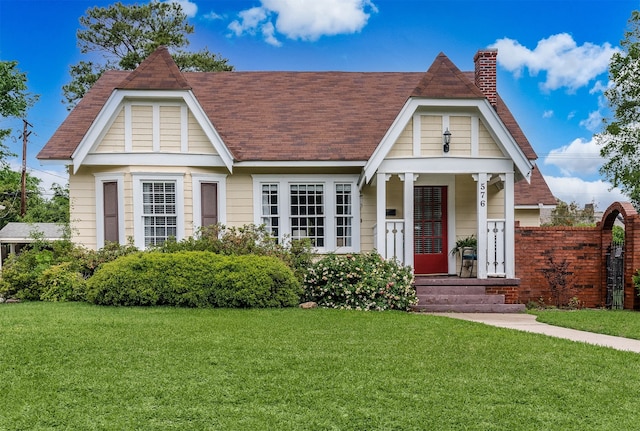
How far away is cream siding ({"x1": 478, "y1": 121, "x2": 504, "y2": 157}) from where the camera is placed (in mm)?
12500

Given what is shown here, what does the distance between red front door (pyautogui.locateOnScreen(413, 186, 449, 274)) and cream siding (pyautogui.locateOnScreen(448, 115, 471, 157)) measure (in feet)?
5.93

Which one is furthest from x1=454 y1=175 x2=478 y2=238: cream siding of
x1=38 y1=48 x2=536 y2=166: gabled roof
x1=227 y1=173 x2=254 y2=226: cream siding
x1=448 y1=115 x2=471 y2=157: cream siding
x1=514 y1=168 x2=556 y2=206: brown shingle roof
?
x1=227 y1=173 x2=254 y2=226: cream siding

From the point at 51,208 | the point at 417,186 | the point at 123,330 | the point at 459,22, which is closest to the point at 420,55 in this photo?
the point at 459,22

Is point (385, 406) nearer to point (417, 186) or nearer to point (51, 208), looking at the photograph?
point (417, 186)

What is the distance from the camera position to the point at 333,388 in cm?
535

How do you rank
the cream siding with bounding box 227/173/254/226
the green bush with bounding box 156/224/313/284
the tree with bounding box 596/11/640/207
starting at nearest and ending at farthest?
the green bush with bounding box 156/224/313/284 < the cream siding with bounding box 227/173/254/226 < the tree with bounding box 596/11/640/207

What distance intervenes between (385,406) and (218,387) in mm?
1691

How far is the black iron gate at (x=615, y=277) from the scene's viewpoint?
12.4 m

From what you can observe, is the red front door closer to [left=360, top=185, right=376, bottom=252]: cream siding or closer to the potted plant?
the potted plant

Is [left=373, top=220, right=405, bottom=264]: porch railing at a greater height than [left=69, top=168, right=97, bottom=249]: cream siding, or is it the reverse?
[left=69, top=168, right=97, bottom=249]: cream siding

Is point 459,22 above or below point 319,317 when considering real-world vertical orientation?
above

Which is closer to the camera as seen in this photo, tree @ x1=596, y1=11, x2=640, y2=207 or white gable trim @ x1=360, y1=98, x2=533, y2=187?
white gable trim @ x1=360, y1=98, x2=533, y2=187

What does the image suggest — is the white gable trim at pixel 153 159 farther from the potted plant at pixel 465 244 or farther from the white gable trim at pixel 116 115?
the potted plant at pixel 465 244

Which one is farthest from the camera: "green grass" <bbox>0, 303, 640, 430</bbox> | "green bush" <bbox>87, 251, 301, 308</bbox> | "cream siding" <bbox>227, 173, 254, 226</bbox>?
"cream siding" <bbox>227, 173, 254, 226</bbox>
